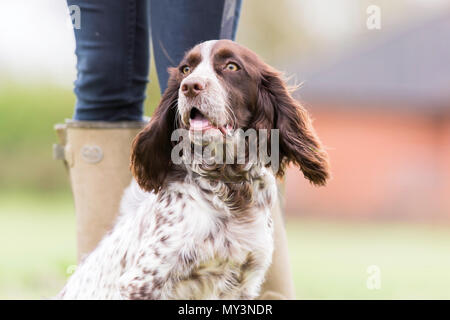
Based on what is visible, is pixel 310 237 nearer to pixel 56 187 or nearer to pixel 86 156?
pixel 56 187

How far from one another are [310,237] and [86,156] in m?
8.09

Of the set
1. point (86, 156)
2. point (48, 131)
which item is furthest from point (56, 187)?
point (86, 156)

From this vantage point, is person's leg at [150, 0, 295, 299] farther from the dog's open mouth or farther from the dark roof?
the dark roof

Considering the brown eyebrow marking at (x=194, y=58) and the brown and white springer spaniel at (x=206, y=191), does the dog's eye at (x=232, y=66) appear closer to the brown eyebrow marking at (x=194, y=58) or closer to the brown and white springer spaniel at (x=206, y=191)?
the brown and white springer spaniel at (x=206, y=191)

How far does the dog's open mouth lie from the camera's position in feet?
8.42

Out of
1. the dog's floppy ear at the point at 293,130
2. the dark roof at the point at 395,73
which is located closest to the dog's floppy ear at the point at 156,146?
the dog's floppy ear at the point at 293,130

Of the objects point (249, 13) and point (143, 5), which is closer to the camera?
point (143, 5)

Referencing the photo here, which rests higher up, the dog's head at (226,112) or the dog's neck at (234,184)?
the dog's head at (226,112)

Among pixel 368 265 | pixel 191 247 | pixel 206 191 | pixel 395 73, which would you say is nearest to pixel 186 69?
pixel 206 191

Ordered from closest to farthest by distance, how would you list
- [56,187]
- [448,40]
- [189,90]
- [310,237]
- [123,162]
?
[189,90] < [123,162] < [310,237] < [56,187] < [448,40]

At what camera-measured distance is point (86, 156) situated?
3.21 metres

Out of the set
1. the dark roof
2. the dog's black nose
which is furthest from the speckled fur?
the dark roof

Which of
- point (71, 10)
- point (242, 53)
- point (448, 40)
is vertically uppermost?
point (448, 40)

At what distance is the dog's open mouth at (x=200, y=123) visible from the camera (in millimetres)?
2567
